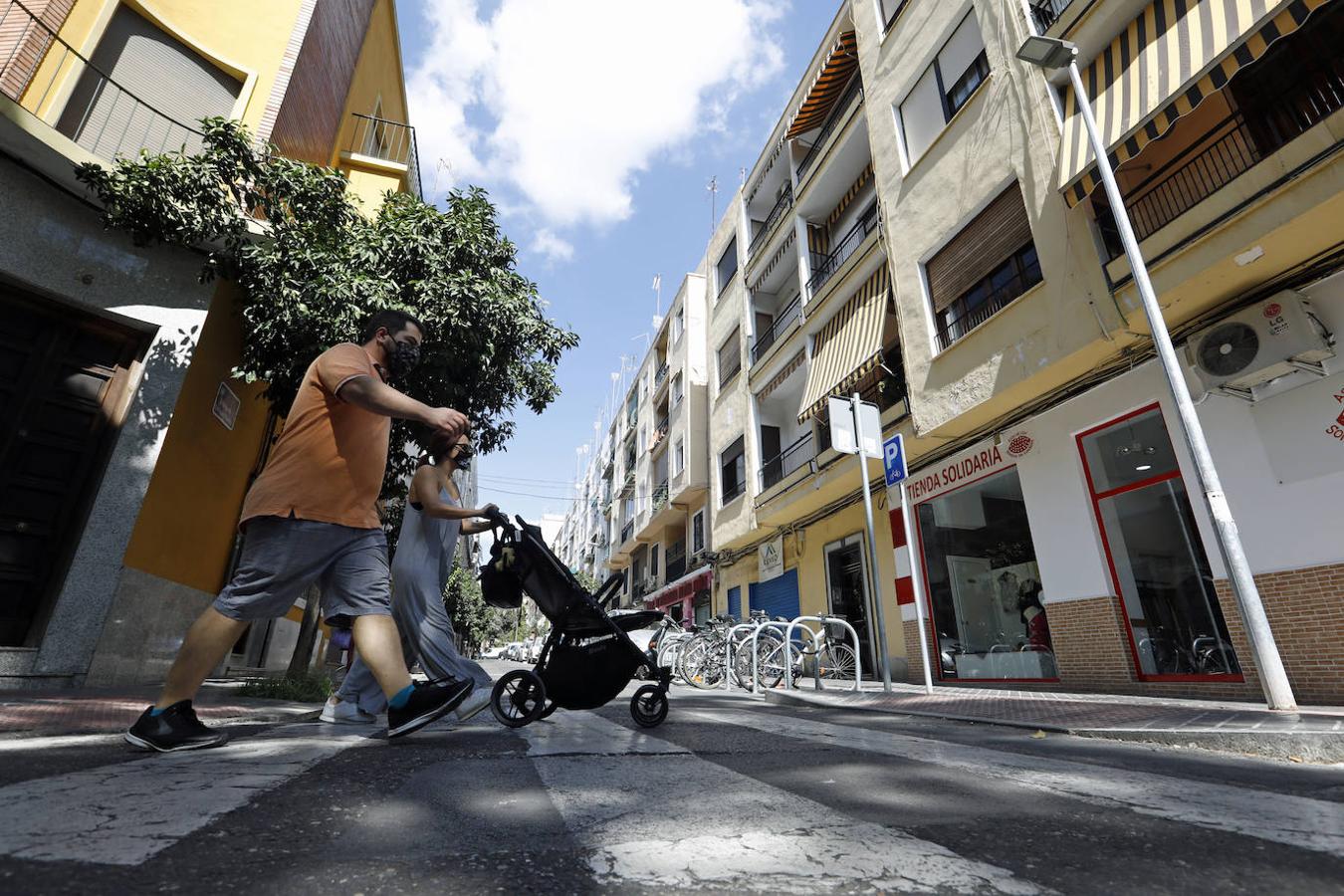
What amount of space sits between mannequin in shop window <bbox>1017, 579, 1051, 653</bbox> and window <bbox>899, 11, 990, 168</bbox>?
732 centimetres

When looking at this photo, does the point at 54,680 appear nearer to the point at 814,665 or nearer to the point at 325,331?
the point at 325,331

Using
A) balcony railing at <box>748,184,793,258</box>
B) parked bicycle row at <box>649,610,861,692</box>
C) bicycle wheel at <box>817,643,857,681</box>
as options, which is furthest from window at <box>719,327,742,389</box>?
bicycle wheel at <box>817,643,857,681</box>

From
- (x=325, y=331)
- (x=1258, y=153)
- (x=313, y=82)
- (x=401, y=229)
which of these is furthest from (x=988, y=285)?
(x=313, y=82)

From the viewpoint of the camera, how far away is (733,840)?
138 cm

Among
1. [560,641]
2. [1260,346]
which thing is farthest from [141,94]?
[1260,346]

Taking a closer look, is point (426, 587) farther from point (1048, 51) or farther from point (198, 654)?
point (1048, 51)

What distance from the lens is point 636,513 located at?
1166 inches

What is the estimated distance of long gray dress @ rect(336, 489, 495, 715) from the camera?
3.65 metres

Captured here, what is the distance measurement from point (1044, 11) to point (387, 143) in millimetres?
13147

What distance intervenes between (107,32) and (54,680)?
774 centimetres

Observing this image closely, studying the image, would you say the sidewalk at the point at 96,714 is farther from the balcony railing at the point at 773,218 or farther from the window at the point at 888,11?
the balcony railing at the point at 773,218

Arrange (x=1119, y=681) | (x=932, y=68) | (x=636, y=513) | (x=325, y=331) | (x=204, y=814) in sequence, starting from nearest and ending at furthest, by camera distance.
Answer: (x=204, y=814) → (x=325, y=331) → (x=1119, y=681) → (x=932, y=68) → (x=636, y=513)

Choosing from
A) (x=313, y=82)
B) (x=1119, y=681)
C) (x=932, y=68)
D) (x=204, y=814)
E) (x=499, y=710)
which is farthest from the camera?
A: (x=932, y=68)

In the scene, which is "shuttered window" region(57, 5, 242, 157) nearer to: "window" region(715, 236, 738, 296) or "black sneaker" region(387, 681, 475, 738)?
"black sneaker" region(387, 681, 475, 738)
